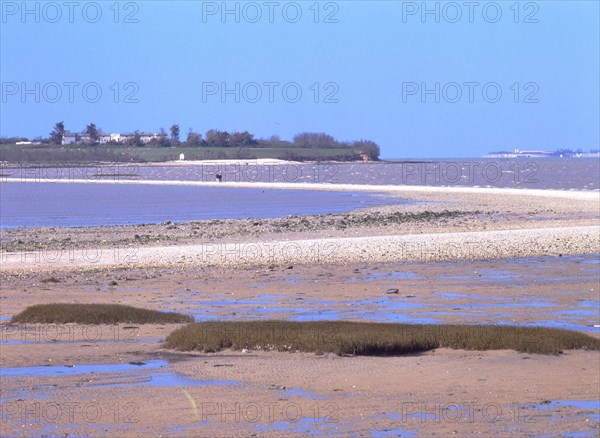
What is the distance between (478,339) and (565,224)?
21250 millimetres

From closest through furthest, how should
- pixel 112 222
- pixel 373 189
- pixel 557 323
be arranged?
pixel 557 323 < pixel 112 222 < pixel 373 189

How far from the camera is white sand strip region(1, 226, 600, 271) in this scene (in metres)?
22.4

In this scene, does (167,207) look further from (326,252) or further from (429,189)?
(326,252)

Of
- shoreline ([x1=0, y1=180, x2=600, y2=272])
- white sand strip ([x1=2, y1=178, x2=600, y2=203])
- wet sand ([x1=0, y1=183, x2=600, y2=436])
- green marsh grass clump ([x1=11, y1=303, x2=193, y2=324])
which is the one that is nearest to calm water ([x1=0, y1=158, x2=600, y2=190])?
white sand strip ([x1=2, y1=178, x2=600, y2=203])

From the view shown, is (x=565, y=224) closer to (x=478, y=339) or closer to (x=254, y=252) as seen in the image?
(x=254, y=252)

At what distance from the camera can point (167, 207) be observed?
1980 inches

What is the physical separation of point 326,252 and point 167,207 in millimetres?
27420

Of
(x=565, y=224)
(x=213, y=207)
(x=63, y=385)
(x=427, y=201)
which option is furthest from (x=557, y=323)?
(x=427, y=201)

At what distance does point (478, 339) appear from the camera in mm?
12719

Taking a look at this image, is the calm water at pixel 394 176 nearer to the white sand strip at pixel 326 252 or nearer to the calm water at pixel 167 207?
the calm water at pixel 167 207

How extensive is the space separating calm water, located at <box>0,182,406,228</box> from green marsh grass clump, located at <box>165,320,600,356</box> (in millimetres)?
24852

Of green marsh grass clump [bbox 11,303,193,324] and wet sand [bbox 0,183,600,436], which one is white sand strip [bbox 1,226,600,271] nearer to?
wet sand [bbox 0,183,600,436]

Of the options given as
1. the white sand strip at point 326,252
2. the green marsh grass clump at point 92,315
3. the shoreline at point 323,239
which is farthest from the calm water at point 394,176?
the green marsh grass clump at point 92,315

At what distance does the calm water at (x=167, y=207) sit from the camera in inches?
Answer: 1603
